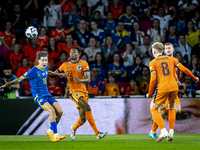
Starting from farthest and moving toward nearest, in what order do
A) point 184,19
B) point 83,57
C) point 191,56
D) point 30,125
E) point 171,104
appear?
point 184,19
point 191,56
point 83,57
point 30,125
point 171,104

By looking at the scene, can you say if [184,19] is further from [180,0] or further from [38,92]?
[38,92]

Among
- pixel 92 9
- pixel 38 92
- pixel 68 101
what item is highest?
pixel 92 9

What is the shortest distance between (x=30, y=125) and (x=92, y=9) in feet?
21.4

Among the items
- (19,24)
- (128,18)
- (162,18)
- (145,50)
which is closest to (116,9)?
(128,18)

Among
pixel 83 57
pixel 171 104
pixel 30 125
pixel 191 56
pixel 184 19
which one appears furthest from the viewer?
pixel 184 19

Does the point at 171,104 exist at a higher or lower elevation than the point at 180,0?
lower

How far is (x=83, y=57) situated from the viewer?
1142 cm

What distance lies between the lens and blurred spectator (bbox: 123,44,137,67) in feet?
39.8

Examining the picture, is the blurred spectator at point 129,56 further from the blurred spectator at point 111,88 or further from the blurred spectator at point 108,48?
the blurred spectator at point 111,88

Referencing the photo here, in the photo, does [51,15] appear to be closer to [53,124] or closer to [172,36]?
[172,36]

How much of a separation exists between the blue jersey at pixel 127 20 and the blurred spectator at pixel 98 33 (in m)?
1.09

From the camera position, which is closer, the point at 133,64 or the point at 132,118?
the point at 132,118

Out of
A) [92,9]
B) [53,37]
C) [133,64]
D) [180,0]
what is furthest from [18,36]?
[180,0]

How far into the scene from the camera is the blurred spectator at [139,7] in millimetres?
13822
